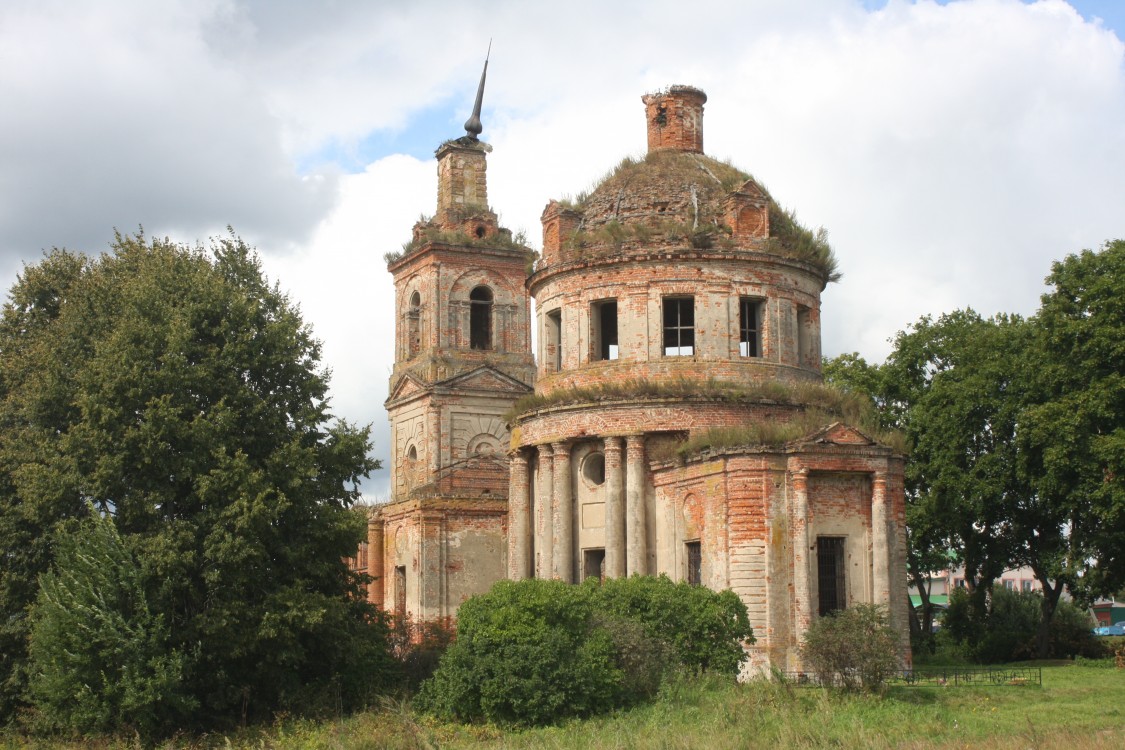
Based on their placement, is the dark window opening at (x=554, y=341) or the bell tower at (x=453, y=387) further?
the bell tower at (x=453, y=387)

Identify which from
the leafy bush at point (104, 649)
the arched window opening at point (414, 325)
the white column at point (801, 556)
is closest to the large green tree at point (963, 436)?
the white column at point (801, 556)

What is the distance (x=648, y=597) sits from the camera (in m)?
24.8

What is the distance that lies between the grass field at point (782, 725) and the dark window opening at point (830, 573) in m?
3.33

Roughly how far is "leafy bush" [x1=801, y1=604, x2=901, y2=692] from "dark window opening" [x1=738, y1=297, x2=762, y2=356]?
915cm

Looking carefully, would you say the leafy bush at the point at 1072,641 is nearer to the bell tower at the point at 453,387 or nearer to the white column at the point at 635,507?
the white column at the point at 635,507

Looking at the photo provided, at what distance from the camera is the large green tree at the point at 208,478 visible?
2392 centimetres

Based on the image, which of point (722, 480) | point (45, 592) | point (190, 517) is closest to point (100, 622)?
point (45, 592)

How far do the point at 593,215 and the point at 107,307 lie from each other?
1152cm

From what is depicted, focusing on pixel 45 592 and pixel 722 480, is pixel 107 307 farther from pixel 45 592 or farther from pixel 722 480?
pixel 722 480

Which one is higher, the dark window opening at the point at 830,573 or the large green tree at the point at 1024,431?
the large green tree at the point at 1024,431

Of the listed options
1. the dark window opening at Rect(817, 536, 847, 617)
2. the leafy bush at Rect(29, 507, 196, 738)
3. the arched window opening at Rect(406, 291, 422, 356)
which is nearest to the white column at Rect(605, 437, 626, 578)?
the dark window opening at Rect(817, 536, 847, 617)

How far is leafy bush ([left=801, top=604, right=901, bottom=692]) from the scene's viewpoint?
2275 centimetres

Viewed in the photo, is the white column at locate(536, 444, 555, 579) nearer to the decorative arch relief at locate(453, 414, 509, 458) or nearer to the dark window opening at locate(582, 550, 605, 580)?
the dark window opening at locate(582, 550, 605, 580)

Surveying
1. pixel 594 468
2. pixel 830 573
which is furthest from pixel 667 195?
pixel 830 573
